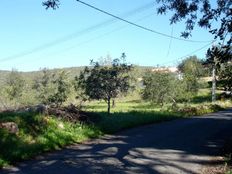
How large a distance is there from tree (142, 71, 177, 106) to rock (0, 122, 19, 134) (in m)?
33.7

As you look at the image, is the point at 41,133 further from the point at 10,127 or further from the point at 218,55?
the point at 218,55

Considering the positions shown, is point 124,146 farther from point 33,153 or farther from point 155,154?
point 33,153

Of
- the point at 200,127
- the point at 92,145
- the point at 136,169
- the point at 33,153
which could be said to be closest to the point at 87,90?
the point at 200,127

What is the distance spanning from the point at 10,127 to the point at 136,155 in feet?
14.0

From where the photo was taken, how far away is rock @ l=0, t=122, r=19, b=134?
1320 cm

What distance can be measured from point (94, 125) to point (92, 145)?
344cm

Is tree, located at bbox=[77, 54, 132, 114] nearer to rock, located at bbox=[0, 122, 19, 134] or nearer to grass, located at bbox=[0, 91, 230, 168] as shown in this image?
grass, located at bbox=[0, 91, 230, 168]

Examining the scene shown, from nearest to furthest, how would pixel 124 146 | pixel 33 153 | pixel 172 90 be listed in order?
pixel 33 153 → pixel 124 146 → pixel 172 90

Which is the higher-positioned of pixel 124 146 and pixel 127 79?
pixel 127 79

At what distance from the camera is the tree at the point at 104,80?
101ft

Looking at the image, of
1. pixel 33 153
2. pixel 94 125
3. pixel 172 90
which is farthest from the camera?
pixel 172 90

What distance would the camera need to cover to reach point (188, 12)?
12508 mm

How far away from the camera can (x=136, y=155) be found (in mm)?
12328

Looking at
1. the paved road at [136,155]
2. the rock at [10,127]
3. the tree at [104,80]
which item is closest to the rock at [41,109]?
the paved road at [136,155]
